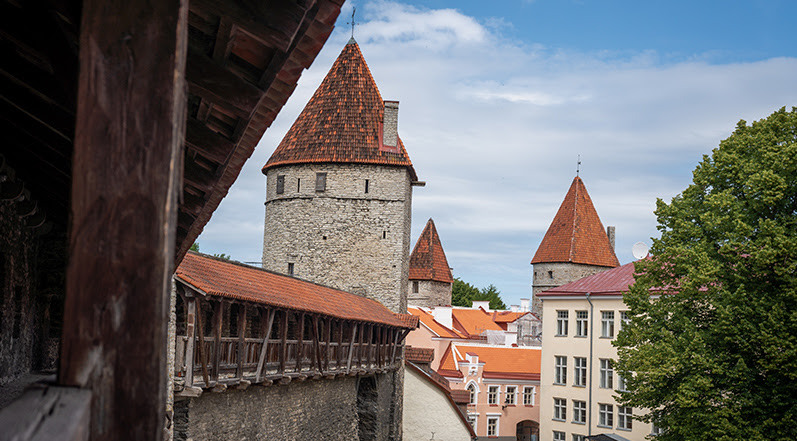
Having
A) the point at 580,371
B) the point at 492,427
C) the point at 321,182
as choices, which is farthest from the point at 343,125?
the point at 492,427

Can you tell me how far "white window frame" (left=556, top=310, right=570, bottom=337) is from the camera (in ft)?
107

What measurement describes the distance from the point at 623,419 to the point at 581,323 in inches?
179

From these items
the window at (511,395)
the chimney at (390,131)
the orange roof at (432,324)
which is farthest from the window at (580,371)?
the orange roof at (432,324)

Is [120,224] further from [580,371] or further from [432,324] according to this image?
[432,324]

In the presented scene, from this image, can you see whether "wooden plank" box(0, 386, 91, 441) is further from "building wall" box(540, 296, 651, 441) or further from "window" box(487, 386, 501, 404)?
"window" box(487, 386, 501, 404)

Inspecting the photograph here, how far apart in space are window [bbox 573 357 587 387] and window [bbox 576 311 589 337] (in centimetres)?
105

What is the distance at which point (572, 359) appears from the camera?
3206cm

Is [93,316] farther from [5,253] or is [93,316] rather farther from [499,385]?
[499,385]

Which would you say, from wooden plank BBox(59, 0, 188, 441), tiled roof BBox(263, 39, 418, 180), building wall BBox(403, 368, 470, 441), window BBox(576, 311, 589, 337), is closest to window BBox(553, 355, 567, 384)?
window BBox(576, 311, 589, 337)

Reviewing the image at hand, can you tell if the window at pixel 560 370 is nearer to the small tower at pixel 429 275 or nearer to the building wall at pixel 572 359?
the building wall at pixel 572 359

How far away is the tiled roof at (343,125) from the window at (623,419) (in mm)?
12177

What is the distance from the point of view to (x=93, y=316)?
56.3 inches

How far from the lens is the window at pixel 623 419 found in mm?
28641

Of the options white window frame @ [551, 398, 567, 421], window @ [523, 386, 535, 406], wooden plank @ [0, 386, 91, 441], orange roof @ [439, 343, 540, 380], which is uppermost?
wooden plank @ [0, 386, 91, 441]
